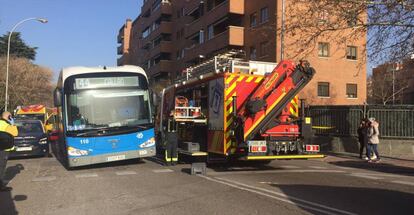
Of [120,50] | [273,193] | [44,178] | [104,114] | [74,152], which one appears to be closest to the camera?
[273,193]

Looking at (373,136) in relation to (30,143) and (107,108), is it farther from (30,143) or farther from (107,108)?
(30,143)

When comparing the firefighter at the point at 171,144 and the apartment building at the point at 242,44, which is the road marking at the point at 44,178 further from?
the apartment building at the point at 242,44

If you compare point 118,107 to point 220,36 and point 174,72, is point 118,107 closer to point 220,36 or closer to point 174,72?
point 220,36

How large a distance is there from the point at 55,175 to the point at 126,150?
2.20m

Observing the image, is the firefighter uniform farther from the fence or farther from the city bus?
the fence

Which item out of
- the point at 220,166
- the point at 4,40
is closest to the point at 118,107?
the point at 220,166

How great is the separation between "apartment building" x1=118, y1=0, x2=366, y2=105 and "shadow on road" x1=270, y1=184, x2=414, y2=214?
7.43 m

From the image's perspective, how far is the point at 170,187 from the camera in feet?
32.8

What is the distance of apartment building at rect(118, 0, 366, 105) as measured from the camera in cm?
3391

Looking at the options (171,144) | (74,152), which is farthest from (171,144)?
(74,152)

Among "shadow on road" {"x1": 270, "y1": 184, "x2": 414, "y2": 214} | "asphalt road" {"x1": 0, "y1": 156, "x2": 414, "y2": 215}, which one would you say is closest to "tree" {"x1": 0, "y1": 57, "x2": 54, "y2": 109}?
"asphalt road" {"x1": 0, "y1": 156, "x2": 414, "y2": 215}

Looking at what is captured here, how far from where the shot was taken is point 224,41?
3809 centimetres

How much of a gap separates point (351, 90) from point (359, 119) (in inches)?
670

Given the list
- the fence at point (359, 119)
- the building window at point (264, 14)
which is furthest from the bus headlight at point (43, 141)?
the building window at point (264, 14)
